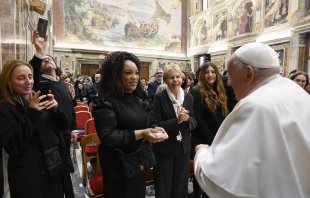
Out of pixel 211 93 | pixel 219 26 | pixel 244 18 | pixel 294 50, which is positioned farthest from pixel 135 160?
pixel 219 26

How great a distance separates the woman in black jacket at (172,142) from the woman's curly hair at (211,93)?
0.29 metres

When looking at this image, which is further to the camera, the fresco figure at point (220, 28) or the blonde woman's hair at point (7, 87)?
the fresco figure at point (220, 28)

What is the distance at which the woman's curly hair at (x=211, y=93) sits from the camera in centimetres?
277

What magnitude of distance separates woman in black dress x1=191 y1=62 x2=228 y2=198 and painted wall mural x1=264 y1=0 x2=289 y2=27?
→ 33.2ft

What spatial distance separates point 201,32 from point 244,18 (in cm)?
436

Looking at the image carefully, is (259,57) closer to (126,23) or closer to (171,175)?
(171,175)

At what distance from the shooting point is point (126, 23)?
1630cm

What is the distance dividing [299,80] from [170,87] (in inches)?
94.7

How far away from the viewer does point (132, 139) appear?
167 cm

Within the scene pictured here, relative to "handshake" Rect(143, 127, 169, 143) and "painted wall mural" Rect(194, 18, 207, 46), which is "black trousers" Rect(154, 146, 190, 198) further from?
"painted wall mural" Rect(194, 18, 207, 46)

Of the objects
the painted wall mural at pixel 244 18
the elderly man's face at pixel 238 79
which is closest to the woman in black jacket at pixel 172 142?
the elderly man's face at pixel 238 79

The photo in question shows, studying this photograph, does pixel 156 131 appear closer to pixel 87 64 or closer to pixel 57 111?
pixel 57 111

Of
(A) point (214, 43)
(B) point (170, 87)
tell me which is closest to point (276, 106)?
(B) point (170, 87)

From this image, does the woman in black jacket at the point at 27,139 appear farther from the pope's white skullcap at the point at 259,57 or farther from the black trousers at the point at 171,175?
the pope's white skullcap at the point at 259,57
